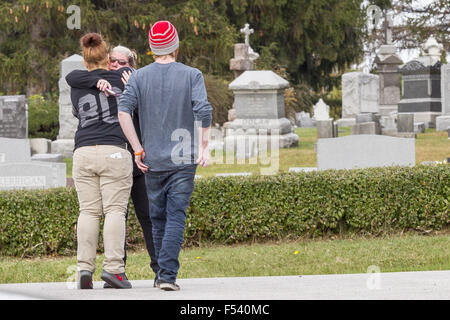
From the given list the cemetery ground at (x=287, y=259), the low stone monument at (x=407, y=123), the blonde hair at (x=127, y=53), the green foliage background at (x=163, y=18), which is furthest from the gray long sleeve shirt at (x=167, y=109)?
the green foliage background at (x=163, y=18)

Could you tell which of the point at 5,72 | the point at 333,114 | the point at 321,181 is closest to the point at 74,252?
the point at 321,181

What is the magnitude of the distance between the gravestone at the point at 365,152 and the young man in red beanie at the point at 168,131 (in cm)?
518

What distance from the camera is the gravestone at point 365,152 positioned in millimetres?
9969

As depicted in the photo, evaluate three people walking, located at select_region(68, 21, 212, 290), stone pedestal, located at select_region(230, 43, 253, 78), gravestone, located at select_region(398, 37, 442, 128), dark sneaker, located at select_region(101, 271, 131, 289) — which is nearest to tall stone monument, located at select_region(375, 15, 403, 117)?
gravestone, located at select_region(398, 37, 442, 128)

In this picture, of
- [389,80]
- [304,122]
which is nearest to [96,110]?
[304,122]

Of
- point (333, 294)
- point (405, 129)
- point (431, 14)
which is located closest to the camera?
point (333, 294)

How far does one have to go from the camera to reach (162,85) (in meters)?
5.01

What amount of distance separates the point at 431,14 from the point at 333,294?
36.2 metres

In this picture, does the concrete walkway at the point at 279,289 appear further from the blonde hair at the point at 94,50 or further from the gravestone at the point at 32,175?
the gravestone at the point at 32,175

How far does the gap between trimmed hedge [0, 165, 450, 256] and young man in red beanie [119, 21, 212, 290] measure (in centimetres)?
330

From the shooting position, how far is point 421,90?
76.8ft

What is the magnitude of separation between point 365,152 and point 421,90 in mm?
14107

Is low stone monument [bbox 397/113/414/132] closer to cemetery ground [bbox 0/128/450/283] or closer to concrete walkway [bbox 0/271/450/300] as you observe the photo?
cemetery ground [bbox 0/128/450/283]
